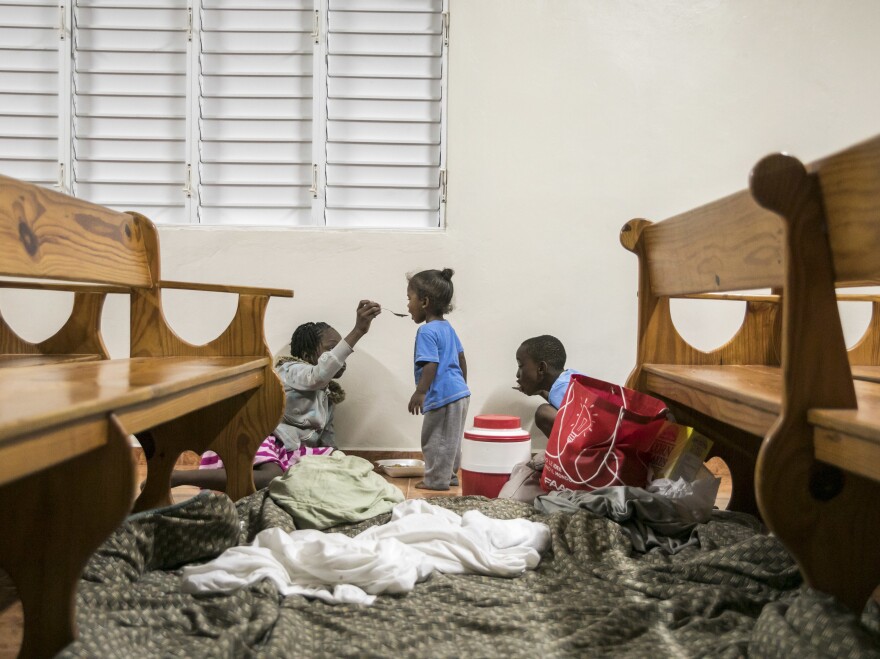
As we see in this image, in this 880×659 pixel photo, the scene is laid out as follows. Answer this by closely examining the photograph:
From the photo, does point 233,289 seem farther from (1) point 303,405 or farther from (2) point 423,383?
(2) point 423,383

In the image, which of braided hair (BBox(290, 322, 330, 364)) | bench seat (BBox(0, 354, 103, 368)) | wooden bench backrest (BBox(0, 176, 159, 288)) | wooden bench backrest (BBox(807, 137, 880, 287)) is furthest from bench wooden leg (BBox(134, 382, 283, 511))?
wooden bench backrest (BBox(807, 137, 880, 287))

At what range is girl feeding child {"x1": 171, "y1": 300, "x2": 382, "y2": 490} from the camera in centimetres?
315

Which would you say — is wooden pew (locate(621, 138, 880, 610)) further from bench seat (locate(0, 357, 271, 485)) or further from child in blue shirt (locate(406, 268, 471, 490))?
child in blue shirt (locate(406, 268, 471, 490))

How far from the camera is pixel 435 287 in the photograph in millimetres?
3809

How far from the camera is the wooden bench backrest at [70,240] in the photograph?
6.16ft

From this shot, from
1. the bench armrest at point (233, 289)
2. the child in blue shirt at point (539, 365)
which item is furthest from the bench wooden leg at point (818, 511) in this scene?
the child in blue shirt at point (539, 365)

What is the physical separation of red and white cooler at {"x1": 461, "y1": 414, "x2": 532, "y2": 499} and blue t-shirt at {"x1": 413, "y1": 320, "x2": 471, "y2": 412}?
0.47 m

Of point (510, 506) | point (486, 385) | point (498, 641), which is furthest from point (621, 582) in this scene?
point (486, 385)

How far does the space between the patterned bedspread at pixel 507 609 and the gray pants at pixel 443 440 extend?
144 cm

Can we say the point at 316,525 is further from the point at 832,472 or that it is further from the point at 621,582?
the point at 832,472

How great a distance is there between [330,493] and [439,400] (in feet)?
3.85

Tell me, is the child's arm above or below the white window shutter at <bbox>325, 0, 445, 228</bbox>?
below

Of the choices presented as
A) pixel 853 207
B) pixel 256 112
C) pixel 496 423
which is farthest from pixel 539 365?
pixel 853 207

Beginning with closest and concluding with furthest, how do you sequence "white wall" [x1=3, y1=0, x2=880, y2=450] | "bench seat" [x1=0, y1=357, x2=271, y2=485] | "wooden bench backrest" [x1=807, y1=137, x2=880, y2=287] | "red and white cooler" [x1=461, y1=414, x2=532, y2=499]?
1. "bench seat" [x1=0, y1=357, x2=271, y2=485]
2. "wooden bench backrest" [x1=807, y1=137, x2=880, y2=287]
3. "red and white cooler" [x1=461, y1=414, x2=532, y2=499]
4. "white wall" [x1=3, y1=0, x2=880, y2=450]
